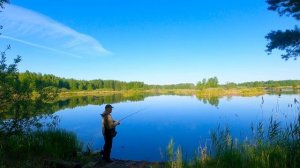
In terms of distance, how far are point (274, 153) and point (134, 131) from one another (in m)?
21.3

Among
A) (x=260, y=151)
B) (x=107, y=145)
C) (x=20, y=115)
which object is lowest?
(x=107, y=145)

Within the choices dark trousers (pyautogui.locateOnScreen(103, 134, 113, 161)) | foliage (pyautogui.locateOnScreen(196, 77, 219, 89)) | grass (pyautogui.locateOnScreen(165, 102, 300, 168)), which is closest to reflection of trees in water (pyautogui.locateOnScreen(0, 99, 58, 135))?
dark trousers (pyautogui.locateOnScreen(103, 134, 113, 161))

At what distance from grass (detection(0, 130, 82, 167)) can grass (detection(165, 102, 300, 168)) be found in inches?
173

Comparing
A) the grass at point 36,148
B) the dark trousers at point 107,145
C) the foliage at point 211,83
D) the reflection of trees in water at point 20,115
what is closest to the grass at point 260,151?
the dark trousers at point 107,145

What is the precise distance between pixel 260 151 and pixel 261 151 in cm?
3

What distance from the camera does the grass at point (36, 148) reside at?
8953 millimetres

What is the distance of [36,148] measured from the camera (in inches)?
405

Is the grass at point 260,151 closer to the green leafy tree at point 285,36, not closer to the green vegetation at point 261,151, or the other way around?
the green vegetation at point 261,151

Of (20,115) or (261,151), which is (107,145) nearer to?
(20,115)

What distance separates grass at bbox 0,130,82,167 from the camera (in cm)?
895

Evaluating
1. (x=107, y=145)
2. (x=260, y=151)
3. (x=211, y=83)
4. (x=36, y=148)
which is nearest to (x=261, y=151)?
(x=260, y=151)

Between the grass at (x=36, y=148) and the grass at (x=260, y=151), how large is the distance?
4.40 meters

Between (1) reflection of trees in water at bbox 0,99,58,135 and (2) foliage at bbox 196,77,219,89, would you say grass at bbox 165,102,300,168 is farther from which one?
(2) foliage at bbox 196,77,219,89

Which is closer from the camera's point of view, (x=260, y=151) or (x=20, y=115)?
(x=260, y=151)
